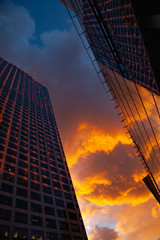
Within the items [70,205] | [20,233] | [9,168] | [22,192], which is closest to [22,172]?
[9,168]

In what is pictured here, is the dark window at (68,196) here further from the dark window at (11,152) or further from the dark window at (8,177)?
the dark window at (11,152)

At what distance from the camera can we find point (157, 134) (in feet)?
91.1

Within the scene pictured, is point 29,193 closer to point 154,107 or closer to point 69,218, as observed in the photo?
point 69,218

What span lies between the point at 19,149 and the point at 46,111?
54236mm

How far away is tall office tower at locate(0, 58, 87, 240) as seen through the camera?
4479 cm

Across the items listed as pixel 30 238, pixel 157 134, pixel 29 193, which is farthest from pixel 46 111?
pixel 157 134

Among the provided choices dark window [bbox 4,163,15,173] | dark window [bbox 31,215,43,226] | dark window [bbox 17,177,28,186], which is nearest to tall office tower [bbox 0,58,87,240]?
dark window [bbox 31,215,43,226]

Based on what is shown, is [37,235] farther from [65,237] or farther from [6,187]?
[6,187]

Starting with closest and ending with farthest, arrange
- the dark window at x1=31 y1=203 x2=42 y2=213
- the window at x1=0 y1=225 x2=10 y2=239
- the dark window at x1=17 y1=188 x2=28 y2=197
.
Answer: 1. the window at x1=0 y1=225 x2=10 y2=239
2. the dark window at x1=31 y1=203 x2=42 y2=213
3. the dark window at x1=17 y1=188 x2=28 y2=197

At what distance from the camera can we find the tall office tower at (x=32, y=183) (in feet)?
147

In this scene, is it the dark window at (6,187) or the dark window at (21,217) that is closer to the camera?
the dark window at (21,217)

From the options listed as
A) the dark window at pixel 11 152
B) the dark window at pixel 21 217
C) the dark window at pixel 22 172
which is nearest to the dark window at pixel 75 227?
the dark window at pixel 21 217

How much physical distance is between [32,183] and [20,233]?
17187 millimetres

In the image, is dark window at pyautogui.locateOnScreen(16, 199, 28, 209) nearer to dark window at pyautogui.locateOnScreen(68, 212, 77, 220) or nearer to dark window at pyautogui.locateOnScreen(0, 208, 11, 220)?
dark window at pyautogui.locateOnScreen(0, 208, 11, 220)
